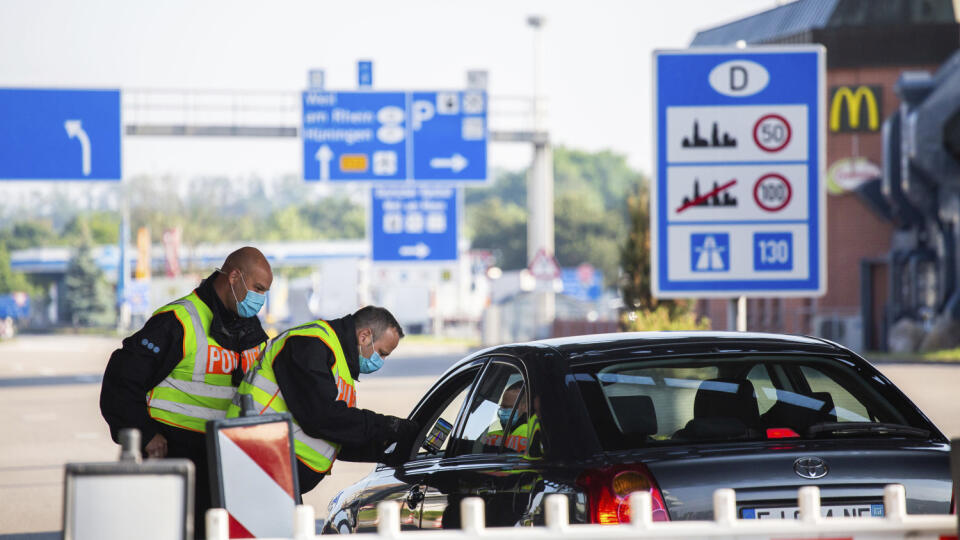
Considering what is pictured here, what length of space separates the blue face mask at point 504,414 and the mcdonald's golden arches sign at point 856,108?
39.4 m

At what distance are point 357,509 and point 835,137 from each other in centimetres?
3909

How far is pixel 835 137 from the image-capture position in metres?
43.4

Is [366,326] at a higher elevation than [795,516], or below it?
higher

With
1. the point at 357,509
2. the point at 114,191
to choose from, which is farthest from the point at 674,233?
the point at 114,191

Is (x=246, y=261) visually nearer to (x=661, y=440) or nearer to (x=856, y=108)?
(x=661, y=440)

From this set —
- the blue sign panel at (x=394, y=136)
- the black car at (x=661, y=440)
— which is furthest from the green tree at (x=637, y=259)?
the black car at (x=661, y=440)

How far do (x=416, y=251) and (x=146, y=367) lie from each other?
29938mm

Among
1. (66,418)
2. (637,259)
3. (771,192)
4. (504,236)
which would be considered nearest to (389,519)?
(771,192)

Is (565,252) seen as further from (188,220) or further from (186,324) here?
(186,324)

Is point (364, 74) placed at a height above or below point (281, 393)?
above

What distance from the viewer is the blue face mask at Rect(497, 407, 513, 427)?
5296mm

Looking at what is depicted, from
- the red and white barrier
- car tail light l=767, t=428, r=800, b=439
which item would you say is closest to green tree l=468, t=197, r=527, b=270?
car tail light l=767, t=428, r=800, b=439

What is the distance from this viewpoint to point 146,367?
6012mm

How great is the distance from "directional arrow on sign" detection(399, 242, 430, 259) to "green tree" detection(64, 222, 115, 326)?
7311cm
